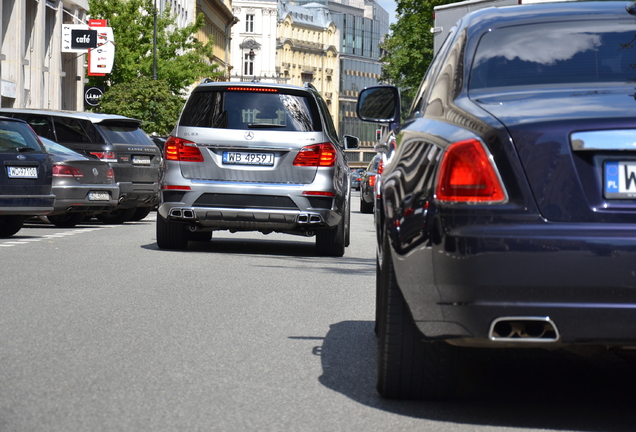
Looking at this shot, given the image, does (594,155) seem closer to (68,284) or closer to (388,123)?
(388,123)

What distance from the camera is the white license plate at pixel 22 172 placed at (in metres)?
15.2

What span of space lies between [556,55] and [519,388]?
1.46m

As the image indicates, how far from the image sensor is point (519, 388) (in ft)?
18.2

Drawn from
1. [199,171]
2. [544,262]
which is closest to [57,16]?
[199,171]

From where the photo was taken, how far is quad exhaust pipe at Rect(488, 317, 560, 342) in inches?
174

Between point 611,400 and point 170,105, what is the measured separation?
1984 inches

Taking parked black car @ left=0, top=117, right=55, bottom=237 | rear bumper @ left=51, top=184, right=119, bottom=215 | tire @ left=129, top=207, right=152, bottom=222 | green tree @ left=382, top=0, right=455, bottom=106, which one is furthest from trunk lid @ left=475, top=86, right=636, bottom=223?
green tree @ left=382, top=0, right=455, bottom=106

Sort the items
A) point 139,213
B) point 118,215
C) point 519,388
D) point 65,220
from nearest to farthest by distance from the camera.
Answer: point 519,388, point 65,220, point 118,215, point 139,213

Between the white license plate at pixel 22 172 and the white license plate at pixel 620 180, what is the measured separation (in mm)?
11709

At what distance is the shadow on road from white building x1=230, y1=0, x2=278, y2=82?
16766 centimetres

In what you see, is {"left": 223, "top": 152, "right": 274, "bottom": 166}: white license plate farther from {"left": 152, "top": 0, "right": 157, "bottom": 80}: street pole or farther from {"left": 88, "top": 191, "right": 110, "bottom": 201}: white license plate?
{"left": 152, "top": 0, "right": 157, "bottom": 80}: street pole

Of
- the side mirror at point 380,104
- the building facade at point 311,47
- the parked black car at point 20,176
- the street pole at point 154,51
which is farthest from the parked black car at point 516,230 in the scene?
the building facade at point 311,47

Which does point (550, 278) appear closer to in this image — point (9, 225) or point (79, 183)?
point (9, 225)

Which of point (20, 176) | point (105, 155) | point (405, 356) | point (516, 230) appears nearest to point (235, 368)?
point (405, 356)
